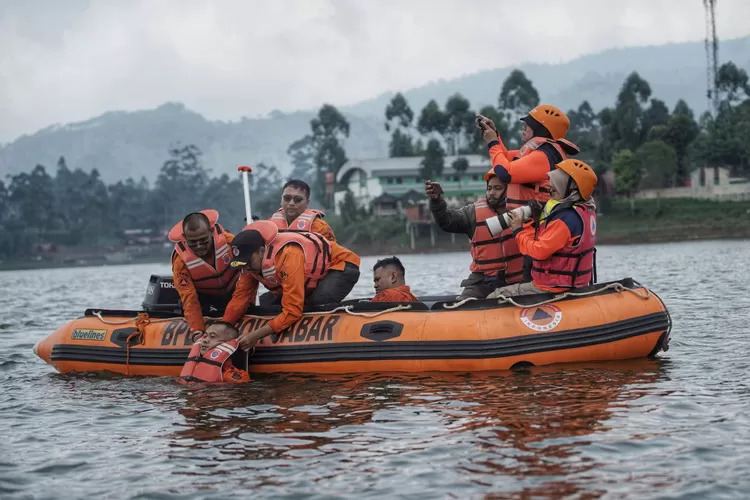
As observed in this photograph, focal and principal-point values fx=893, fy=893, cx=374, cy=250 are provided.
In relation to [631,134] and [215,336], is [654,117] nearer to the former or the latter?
[631,134]

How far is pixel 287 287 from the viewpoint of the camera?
27.1 ft

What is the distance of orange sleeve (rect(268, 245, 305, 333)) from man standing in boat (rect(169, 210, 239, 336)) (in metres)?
0.68

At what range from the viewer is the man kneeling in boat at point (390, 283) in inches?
360

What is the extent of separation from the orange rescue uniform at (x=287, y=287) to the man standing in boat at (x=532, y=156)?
5.47 ft

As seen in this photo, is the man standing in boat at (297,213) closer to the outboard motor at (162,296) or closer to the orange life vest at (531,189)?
the outboard motor at (162,296)

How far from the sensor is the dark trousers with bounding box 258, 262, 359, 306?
349 inches

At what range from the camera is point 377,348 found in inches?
331

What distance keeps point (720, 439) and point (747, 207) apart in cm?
4910

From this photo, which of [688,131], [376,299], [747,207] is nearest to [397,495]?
[376,299]

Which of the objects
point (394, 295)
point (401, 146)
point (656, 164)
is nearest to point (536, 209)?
point (394, 295)

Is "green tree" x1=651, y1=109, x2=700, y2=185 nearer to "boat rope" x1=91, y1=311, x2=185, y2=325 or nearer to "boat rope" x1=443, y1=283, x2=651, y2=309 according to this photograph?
"boat rope" x1=443, y1=283, x2=651, y2=309

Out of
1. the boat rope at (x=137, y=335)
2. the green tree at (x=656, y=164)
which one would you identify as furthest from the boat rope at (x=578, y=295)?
the green tree at (x=656, y=164)

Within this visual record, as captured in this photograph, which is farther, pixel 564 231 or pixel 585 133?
pixel 585 133

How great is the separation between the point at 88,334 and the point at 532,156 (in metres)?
5.18
